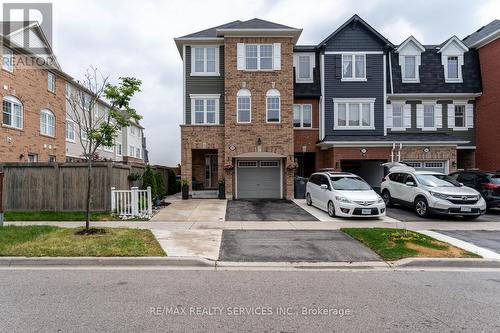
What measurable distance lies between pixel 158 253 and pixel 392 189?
1129 centimetres

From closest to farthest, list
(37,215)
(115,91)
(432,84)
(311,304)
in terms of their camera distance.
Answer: (311,304) < (115,91) < (37,215) < (432,84)

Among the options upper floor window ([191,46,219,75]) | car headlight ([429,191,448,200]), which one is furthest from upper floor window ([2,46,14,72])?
car headlight ([429,191,448,200])

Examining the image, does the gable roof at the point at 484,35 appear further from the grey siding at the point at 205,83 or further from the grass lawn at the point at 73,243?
the grass lawn at the point at 73,243

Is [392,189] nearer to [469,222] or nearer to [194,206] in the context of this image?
[469,222]

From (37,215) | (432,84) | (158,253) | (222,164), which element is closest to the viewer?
(158,253)

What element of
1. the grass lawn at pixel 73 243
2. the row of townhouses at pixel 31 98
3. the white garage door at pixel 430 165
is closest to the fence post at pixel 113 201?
the grass lawn at pixel 73 243

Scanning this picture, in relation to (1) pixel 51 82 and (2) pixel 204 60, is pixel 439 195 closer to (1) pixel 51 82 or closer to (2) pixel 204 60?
(2) pixel 204 60

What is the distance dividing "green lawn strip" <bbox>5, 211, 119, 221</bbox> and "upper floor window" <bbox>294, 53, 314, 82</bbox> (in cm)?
1460

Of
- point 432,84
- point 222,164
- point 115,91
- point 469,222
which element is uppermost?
point 432,84

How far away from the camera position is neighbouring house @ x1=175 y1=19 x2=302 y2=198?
18.2m

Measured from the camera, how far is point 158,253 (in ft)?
22.3

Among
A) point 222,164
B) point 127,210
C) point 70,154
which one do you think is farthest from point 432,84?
point 70,154

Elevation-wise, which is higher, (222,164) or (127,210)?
(222,164)

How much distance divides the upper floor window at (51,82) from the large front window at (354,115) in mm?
19782
